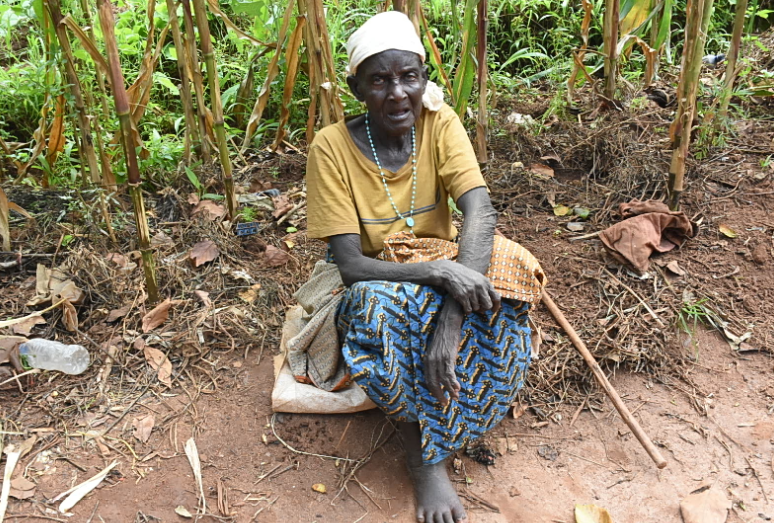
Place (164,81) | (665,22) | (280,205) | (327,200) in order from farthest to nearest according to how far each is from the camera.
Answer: (164,81) → (665,22) → (280,205) → (327,200)

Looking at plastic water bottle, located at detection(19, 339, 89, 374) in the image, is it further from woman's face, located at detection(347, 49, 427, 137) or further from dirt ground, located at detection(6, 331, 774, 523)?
woman's face, located at detection(347, 49, 427, 137)

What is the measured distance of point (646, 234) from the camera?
279 centimetres

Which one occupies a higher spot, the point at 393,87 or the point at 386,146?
the point at 393,87

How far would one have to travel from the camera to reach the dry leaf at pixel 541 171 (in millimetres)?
3339

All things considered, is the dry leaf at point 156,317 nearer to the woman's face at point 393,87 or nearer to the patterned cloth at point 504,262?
the patterned cloth at point 504,262

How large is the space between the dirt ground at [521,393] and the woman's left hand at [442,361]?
0.41 metres

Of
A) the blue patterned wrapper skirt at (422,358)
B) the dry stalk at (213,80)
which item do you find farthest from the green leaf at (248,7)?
the blue patterned wrapper skirt at (422,358)

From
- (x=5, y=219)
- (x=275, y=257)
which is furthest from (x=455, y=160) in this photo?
(x=5, y=219)

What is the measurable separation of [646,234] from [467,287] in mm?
1168

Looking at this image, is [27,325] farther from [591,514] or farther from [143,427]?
[591,514]

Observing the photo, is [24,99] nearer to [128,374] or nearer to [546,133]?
[128,374]

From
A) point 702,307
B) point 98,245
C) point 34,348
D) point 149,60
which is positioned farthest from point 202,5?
point 702,307

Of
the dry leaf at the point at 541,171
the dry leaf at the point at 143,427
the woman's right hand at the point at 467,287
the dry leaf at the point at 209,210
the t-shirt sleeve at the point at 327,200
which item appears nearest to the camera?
the woman's right hand at the point at 467,287

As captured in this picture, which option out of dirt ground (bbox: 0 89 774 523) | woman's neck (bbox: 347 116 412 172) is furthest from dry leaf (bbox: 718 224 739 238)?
woman's neck (bbox: 347 116 412 172)
